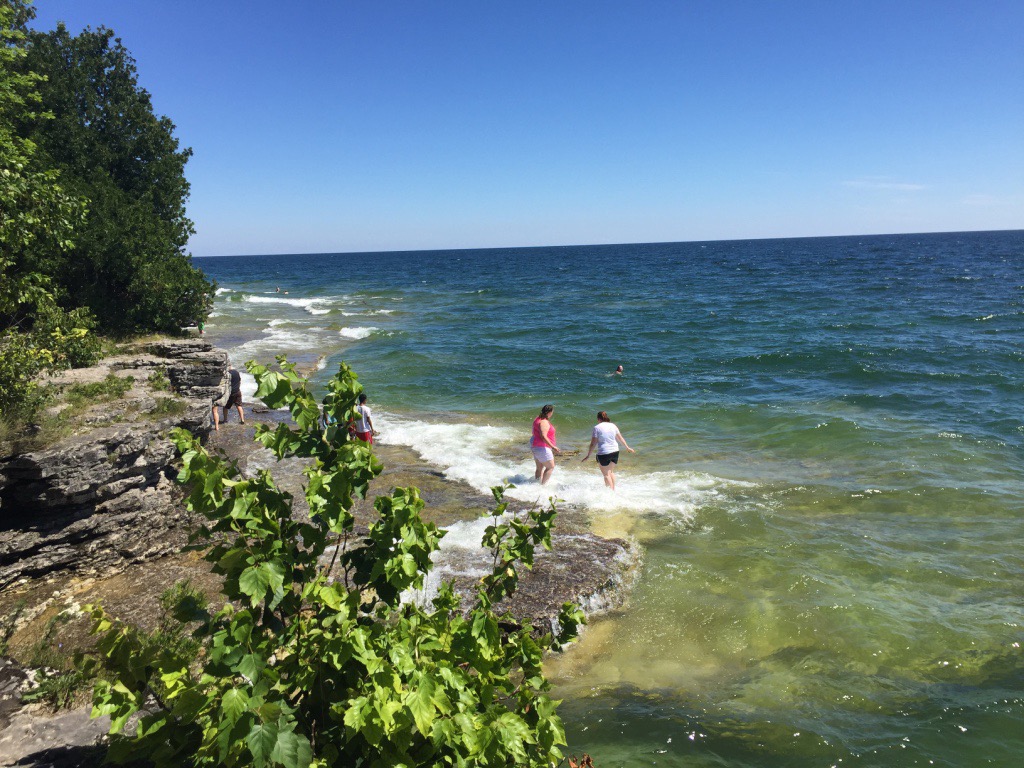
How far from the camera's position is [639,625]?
8.00 metres

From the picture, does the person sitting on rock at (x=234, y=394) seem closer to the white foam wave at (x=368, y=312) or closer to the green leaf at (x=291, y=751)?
the green leaf at (x=291, y=751)

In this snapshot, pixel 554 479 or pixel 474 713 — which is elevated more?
pixel 474 713

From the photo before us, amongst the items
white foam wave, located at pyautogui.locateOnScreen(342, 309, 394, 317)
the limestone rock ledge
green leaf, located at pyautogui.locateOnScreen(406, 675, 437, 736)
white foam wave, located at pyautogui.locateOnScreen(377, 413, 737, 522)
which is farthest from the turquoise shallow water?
white foam wave, located at pyautogui.locateOnScreen(342, 309, 394, 317)

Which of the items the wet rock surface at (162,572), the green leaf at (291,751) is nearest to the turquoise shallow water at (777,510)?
the wet rock surface at (162,572)

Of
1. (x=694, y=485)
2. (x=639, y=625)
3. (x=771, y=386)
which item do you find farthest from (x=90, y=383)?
(x=771, y=386)

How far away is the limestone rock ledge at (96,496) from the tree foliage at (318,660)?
587cm

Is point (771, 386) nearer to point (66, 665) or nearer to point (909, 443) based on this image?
point (909, 443)

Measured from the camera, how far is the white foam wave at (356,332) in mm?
34775

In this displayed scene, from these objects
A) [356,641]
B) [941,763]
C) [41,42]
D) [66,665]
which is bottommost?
[941,763]

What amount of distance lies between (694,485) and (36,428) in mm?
11083

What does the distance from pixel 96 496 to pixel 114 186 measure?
12.3 m

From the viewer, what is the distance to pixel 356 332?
35938 mm

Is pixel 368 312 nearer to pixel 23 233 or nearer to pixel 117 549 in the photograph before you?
pixel 23 233

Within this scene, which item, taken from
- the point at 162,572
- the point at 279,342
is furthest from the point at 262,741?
the point at 279,342
